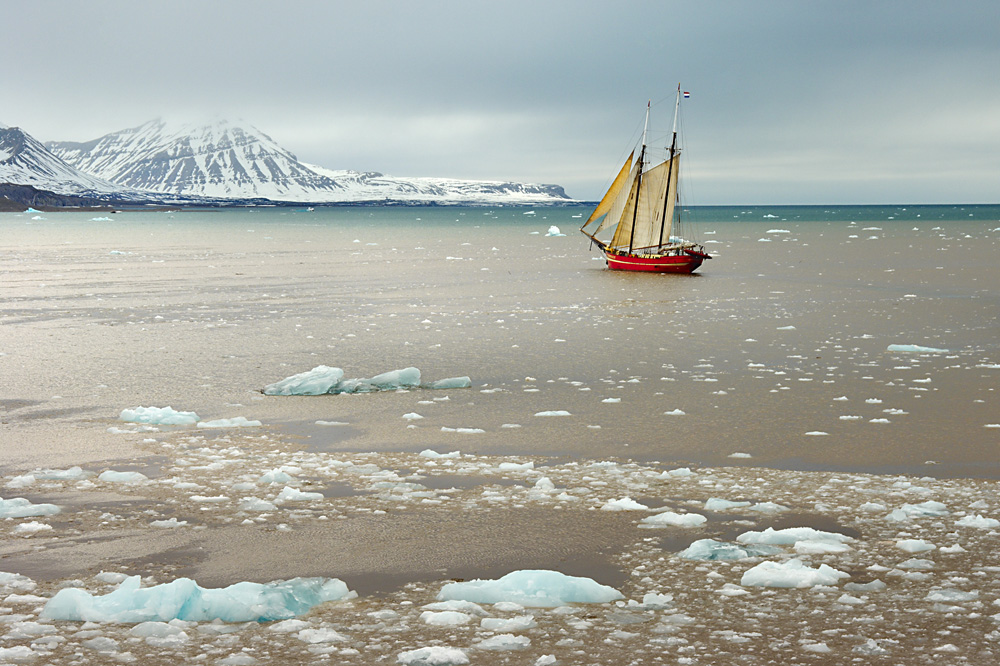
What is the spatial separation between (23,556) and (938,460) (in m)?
8.92

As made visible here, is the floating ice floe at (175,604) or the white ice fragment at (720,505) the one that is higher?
the white ice fragment at (720,505)

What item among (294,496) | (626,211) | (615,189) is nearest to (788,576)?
(294,496)

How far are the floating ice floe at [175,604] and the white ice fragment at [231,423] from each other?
5.35m

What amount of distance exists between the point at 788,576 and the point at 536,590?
1.83 meters

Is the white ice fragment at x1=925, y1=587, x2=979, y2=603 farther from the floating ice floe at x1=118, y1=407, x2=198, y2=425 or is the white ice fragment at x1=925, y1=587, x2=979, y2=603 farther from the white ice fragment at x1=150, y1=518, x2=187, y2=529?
the floating ice floe at x1=118, y1=407, x2=198, y2=425

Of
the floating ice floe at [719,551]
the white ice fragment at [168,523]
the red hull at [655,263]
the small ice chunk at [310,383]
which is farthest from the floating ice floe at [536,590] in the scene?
the red hull at [655,263]

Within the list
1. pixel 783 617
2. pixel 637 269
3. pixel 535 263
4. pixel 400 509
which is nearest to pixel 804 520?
pixel 783 617

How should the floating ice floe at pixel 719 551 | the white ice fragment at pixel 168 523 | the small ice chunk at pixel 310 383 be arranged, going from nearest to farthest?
1. the floating ice floe at pixel 719 551
2. the white ice fragment at pixel 168 523
3. the small ice chunk at pixel 310 383

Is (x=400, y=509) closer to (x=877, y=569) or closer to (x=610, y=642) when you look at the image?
(x=610, y=642)

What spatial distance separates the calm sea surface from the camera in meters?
10.9

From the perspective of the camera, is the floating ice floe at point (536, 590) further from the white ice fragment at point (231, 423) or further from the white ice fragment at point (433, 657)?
the white ice fragment at point (231, 423)

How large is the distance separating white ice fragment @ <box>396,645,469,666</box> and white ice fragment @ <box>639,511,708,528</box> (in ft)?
9.35

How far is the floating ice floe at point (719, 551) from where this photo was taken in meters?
6.95

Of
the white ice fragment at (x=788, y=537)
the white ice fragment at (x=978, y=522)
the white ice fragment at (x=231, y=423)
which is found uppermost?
the white ice fragment at (x=978, y=522)
